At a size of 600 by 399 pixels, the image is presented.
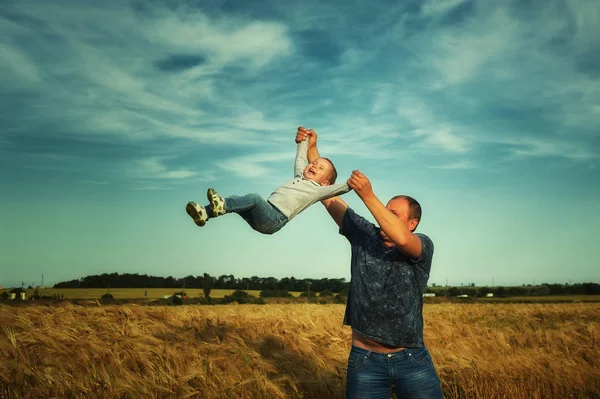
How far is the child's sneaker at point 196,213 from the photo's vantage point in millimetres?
4230

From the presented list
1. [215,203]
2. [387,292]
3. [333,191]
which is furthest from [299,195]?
[387,292]

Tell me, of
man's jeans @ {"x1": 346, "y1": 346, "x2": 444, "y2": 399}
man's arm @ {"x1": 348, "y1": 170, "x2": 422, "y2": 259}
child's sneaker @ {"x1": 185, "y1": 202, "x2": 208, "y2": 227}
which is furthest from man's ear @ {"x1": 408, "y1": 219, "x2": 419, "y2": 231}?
child's sneaker @ {"x1": 185, "y1": 202, "x2": 208, "y2": 227}

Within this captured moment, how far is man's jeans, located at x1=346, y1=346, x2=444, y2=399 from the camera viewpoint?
3.64 m

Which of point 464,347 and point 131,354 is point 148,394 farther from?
point 464,347

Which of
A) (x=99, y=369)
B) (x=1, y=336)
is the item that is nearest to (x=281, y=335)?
(x=99, y=369)

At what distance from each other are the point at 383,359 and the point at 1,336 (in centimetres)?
561

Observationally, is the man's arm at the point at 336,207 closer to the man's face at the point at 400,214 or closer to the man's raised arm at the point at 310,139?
the man's face at the point at 400,214

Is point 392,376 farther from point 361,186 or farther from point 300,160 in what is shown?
point 300,160

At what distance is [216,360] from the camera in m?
6.10

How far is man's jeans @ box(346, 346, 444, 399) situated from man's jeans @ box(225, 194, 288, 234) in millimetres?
1343

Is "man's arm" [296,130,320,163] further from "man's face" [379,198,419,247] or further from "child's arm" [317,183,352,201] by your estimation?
"man's face" [379,198,419,247]

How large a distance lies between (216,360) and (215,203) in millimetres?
2567

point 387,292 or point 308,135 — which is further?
point 308,135

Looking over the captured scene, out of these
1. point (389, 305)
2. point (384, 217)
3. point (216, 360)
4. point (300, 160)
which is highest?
point (300, 160)
